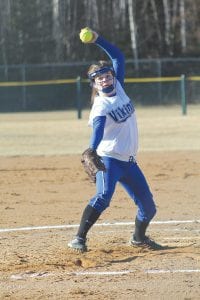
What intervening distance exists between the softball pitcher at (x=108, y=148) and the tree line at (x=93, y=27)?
34166mm

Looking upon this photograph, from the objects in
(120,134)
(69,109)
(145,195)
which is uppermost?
(120,134)

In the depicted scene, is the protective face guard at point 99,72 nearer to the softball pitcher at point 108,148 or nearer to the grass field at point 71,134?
the softball pitcher at point 108,148

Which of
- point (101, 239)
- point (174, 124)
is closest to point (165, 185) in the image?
point (101, 239)

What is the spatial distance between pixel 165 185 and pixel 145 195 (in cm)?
506

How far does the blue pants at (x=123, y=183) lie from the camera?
7.40m

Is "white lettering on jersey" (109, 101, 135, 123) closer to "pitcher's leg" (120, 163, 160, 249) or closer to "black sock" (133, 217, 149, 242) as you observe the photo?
"pitcher's leg" (120, 163, 160, 249)

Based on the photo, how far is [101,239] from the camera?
8.34 metres

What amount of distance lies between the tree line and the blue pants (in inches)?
1344

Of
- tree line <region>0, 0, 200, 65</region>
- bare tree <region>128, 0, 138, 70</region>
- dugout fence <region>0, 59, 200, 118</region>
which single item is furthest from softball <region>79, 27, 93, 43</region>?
bare tree <region>128, 0, 138, 70</region>

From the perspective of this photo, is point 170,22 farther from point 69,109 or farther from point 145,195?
point 145,195

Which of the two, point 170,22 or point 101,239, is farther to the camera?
point 170,22

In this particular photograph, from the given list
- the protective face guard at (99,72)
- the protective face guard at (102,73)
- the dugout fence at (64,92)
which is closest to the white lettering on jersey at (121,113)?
the protective face guard at (102,73)

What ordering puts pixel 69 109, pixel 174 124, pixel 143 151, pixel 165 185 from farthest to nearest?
1. pixel 69 109
2. pixel 174 124
3. pixel 143 151
4. pixel 165 185

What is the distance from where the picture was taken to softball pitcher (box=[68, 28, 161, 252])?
7285mm
